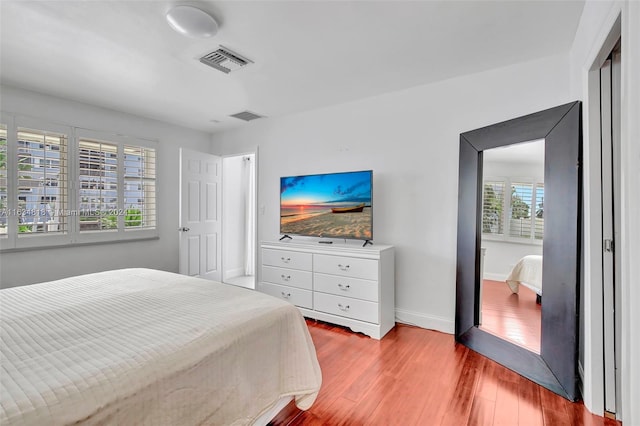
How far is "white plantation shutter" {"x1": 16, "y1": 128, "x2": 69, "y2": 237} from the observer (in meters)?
3.10

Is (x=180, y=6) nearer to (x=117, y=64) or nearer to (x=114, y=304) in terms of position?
(x=117, y=64)

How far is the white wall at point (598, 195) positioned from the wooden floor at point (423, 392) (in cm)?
30

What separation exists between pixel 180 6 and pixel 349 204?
2.19 metres

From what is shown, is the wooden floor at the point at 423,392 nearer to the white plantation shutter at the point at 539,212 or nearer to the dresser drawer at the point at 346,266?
the dresser drawer at the point at 346,266

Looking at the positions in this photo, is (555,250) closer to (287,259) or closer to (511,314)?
(511,314)

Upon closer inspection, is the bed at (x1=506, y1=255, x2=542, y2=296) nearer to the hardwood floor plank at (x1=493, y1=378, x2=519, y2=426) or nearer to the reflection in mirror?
the reflection in mirror

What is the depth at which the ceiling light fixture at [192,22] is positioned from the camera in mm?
1839

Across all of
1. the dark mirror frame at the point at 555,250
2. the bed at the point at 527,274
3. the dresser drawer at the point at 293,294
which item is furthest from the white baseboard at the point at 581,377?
the dresser drawer at the point at 293,294

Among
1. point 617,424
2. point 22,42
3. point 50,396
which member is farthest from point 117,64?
point 617,424

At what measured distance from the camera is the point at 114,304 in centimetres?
160

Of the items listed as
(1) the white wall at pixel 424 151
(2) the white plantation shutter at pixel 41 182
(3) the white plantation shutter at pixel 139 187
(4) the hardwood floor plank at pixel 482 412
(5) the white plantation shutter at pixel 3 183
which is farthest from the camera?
(3) the white plantation shutter at pixel 139 187

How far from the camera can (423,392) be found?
6.46ft

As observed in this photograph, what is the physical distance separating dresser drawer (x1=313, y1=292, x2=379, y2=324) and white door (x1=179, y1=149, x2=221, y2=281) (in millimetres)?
2012

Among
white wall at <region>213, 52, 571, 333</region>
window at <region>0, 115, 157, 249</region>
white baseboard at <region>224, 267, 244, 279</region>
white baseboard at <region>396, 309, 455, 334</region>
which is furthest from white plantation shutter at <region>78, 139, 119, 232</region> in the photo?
white baseboard at <region>396, 309, 455, 334</region>
